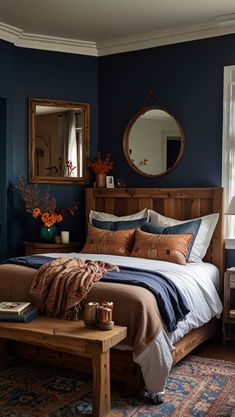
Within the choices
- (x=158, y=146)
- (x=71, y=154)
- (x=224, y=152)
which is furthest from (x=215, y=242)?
(x=71, y=154)

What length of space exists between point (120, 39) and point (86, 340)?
366 centimetres

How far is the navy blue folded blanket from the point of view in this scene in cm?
330

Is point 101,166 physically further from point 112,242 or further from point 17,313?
point 17,313

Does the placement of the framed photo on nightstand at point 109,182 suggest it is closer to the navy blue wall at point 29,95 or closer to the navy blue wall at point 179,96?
the navy blue wall at point 179,96

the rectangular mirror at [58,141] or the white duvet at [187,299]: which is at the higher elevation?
the rectangular mirror at [58,141]

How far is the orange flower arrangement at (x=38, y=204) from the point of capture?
17.2 ft

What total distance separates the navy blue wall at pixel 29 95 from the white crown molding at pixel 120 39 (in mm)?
76

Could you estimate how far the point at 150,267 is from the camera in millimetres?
3973

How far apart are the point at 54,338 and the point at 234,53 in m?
3.27

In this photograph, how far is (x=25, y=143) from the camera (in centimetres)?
537

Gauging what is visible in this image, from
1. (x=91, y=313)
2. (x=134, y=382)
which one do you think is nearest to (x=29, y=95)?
(x=91, y=313)

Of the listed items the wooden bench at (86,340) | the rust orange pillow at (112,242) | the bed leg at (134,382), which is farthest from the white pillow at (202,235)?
the wooden bench at (86,340)

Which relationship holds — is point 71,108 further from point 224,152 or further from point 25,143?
point 224,152

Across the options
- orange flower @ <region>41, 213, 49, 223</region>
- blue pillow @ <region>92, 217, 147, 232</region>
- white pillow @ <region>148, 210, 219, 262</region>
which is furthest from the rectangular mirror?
white pillow @ <region>148, 210, 219, 262</region>
